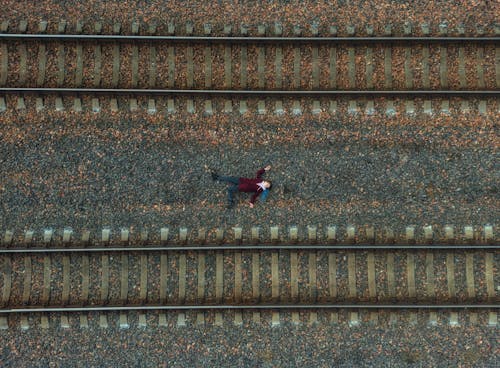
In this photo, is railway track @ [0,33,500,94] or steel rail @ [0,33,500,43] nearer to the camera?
steel rail @ [0,33,500,43]

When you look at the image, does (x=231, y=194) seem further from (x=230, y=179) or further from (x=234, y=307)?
(x=234, y=307)

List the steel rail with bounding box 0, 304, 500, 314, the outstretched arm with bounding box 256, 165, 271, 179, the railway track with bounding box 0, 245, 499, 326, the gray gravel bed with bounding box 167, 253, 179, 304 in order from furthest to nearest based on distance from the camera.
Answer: the outstretched arm with bounding box 256, 165, 271, 179, the gray gravel bed with bounding box 167, 253, 179, 304, the railway track with bounding box 0, 245, 499, 326, the steel rail with bounding box 0, 304, 500, 314

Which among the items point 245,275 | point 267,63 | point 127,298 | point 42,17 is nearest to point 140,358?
point 127,298

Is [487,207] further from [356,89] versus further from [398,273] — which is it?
[356,89]

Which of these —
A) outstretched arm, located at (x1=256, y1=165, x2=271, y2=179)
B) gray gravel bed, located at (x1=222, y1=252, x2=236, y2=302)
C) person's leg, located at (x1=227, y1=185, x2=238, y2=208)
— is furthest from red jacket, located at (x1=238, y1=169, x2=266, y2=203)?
gray gravel bed, located at (x1=222, y1=252, x2=236, y2=302)

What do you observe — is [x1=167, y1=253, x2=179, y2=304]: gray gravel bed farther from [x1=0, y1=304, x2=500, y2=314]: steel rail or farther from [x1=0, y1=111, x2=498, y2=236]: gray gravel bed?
[x1=0, y1=111, x2=498, y2=236]: gray gravel bed

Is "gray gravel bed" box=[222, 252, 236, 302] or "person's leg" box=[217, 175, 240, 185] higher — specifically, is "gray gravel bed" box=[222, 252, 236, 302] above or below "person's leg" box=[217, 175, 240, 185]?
below

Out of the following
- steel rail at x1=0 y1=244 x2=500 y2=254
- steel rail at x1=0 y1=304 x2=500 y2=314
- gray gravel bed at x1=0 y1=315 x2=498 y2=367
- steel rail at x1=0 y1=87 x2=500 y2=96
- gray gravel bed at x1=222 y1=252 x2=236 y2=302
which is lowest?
gray gravel bed at x1=0 y1=315 x2=498 y2=367

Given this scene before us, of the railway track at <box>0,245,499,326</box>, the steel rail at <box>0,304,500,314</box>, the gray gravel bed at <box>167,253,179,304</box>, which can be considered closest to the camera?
the steel rail at <box>0,304,500,314</box>
